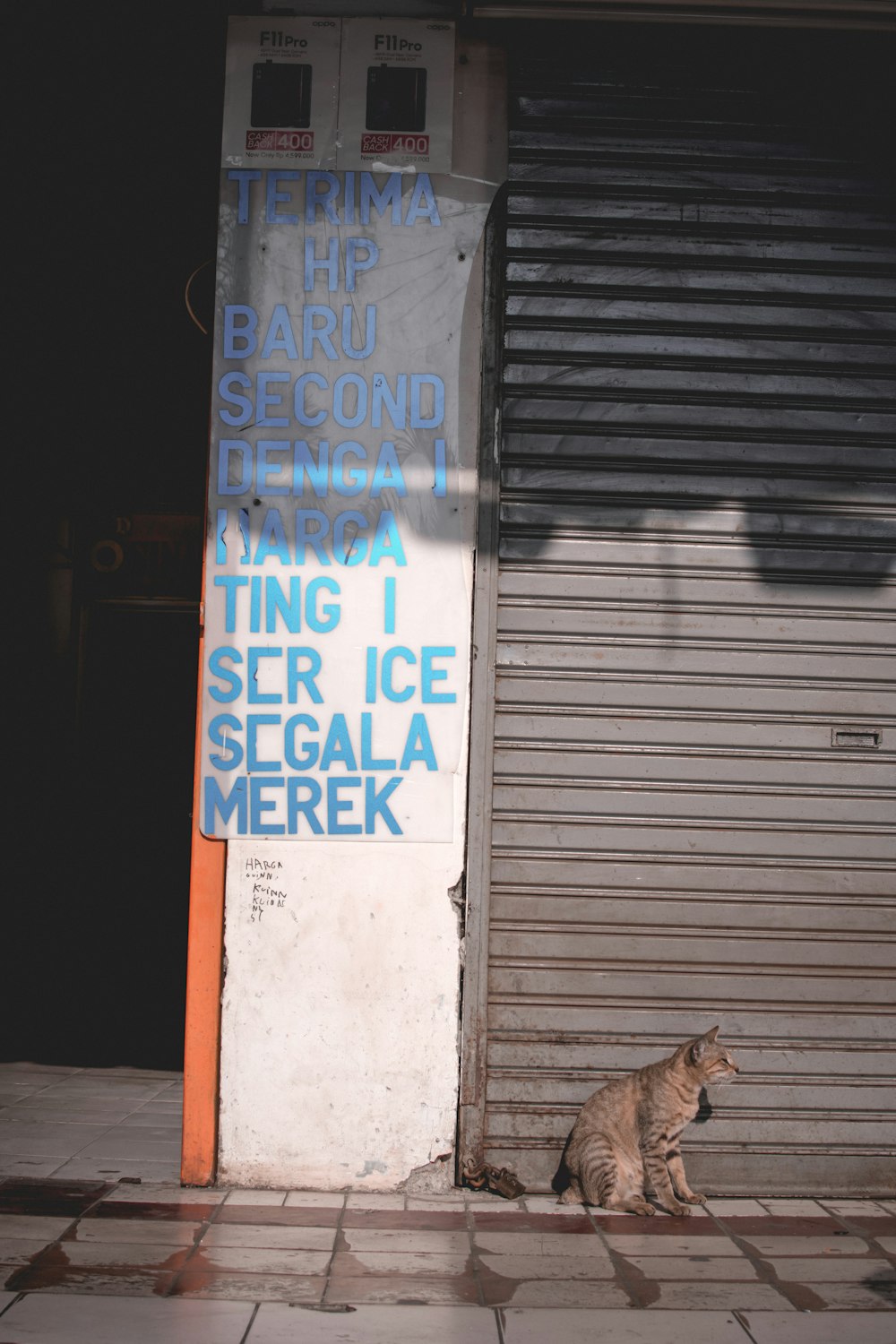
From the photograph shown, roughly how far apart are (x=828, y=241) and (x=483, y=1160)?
4.25 metres

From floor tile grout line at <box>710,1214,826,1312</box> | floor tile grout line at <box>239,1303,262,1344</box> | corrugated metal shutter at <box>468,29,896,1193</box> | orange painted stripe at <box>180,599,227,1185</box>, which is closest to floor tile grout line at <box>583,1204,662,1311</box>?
floor tile grout line at <box>710,1214,826,1312</box>

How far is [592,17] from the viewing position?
193 inches

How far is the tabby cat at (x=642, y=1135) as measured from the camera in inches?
171

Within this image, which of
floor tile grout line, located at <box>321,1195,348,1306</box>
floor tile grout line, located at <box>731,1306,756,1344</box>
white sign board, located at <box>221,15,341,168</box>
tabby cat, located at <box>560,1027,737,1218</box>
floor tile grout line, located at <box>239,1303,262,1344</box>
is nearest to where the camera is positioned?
floor tile grout line, located at <box>239,1303,262,1344</box>

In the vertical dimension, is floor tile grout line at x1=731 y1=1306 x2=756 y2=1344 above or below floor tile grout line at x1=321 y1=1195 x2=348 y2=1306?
above

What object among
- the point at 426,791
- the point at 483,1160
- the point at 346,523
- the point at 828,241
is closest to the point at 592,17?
the point at 828,241

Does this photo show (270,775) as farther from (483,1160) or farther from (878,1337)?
(878,1337)

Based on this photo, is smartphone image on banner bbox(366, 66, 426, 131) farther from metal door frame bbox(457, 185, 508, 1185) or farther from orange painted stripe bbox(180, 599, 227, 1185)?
orange painted stripe bbox(180, 599, 227, 1185)

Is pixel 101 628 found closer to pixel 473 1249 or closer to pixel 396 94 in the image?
pixel 396 94

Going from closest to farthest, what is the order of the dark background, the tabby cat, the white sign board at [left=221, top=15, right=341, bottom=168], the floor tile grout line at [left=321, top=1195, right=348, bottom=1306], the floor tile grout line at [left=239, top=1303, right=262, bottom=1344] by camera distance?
the floor tile grout line at [left=239, top=1303, right=262, bottom=1344] → the floor tile grout line at [left=321, top=1195, right=348, bottom=1306] → the tabby cat → the white sign board at [left=221, top=15, right=341, bottom=168] → the dark background

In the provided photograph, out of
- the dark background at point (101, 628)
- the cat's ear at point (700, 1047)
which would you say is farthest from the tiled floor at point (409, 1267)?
the dark background at point (101, 628)

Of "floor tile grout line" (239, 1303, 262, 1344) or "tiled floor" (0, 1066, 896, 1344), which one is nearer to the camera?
"floor tile grout line" (239, 1303, 262, 1344)

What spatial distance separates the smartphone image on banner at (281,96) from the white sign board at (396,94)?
0.52 feet

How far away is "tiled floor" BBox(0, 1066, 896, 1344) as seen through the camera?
10.7 ft
